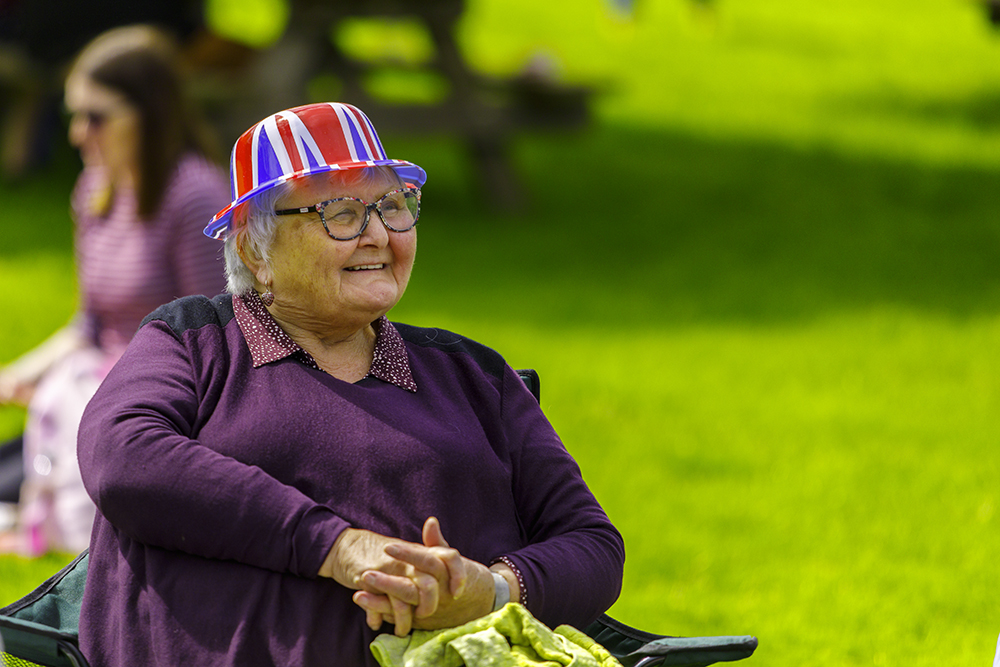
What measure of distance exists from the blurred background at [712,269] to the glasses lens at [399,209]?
2.01 m

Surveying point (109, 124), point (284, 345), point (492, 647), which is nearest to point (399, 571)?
point (492, 647)

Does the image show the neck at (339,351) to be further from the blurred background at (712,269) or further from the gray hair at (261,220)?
the blurred background at (712,269)

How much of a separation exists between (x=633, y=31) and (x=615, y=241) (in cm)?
860

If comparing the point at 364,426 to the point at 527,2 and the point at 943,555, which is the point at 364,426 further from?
the point at 527,2

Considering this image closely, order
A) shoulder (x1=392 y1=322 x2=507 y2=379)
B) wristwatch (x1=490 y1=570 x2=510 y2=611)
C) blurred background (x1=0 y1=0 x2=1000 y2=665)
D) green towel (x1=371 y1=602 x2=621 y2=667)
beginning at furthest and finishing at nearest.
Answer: blurred background (x1=0 y1=0 x2=1000 y2=665)
shoulder (x1=392 y1=322 x2=507 y2=379)
wristwatch (x1=490 y1=570 x2=510 y2=611)
green towel (x1=371 y1=602 x2=621 y2=667)

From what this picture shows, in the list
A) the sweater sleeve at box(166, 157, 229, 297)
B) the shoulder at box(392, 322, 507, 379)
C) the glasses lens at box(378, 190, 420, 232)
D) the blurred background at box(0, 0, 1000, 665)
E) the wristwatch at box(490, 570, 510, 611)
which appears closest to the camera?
the wristwatch at box(490, 570, 510, 611)

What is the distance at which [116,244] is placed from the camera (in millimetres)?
4422

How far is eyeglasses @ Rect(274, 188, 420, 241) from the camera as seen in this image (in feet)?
8.33

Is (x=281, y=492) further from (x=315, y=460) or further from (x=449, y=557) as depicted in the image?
(x=449, y=557)

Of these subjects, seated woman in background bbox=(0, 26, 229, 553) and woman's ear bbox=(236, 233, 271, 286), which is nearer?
woman's ear bbox=(236, 233, 271, 286)

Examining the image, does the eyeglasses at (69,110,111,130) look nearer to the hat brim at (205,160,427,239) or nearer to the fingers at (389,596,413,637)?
the hat brim at (205,160,427,239)

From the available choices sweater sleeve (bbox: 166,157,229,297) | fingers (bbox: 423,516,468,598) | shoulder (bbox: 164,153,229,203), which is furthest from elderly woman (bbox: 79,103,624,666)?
shoulder (bbox: 164,153,229,203)

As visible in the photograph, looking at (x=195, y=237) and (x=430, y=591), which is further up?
(x=195, y=237)

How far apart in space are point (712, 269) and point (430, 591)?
25.2 ft
